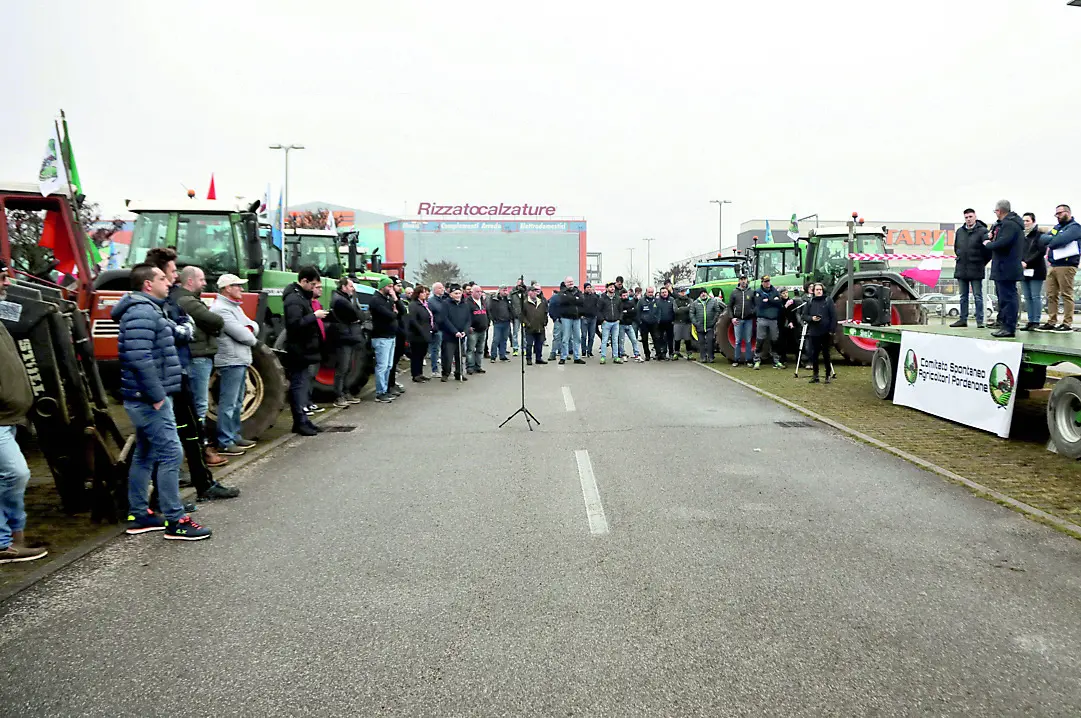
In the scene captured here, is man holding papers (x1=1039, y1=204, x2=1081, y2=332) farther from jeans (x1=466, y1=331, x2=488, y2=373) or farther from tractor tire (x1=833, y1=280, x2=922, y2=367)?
jeans (x1=466, y1=331, x2=488, y2=373)

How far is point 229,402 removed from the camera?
834 centimetres

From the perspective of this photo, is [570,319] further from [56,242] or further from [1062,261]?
[56,242]

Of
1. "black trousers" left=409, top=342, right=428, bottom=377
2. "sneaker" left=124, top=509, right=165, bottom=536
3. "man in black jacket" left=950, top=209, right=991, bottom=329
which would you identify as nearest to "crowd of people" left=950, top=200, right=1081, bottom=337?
"man in black jacket" left=950, top=209, right=991, bottom=329

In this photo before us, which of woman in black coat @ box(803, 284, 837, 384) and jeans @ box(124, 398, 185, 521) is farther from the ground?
woman in black coat @ box(803, 284, 837, 384)

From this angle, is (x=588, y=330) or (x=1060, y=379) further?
(x=588, y=330)

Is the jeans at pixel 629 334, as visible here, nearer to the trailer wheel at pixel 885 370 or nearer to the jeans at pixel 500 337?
the jeans at pixel 500 337

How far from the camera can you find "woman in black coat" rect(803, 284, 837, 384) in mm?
14273

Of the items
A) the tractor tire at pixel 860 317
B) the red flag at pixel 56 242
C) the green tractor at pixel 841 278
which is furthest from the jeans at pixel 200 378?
the green tractor at pixel 841 278

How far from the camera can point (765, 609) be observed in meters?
4.12

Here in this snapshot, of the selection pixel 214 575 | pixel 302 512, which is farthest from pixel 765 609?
pixel 302 512

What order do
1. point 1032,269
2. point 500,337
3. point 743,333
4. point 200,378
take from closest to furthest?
1. point 200,378
2. point 1032,269
3. point 743,333
4. point 500,337

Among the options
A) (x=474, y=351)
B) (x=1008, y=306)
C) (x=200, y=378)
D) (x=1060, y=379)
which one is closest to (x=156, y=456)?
(x=200, y=378)

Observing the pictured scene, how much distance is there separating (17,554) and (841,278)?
49.0 ft

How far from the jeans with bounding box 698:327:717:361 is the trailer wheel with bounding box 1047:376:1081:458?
37.0 ft
